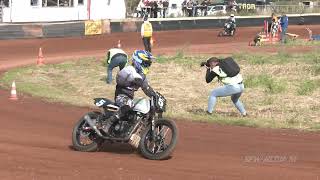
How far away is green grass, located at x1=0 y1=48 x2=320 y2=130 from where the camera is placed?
47.0 ft

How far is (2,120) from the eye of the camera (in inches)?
486

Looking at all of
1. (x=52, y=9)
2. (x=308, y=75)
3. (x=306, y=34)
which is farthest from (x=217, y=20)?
(x=308, y=75)

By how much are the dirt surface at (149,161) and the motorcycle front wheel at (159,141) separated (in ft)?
0.47

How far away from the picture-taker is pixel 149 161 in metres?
8.76

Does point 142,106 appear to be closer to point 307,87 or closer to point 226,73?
point 226,73

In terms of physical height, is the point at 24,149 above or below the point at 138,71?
below

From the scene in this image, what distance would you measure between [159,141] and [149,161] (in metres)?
0.35

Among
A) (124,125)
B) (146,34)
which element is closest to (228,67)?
(124,125)

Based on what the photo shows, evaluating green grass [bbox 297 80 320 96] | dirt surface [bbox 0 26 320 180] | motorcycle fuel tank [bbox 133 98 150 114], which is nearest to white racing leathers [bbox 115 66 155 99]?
motorcycle fuel tank [bbox 133 98 150 114]

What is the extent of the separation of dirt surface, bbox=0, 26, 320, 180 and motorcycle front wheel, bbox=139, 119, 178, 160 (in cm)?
14

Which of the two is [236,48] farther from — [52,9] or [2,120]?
[2,120]

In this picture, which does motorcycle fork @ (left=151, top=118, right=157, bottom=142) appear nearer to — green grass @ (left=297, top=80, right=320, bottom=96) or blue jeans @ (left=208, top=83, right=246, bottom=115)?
blue jeans @ (left=208, top=83, right=246, bottom=115)

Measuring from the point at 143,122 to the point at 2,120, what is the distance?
14.6 ft

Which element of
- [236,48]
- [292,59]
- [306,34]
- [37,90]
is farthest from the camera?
[306,34]
